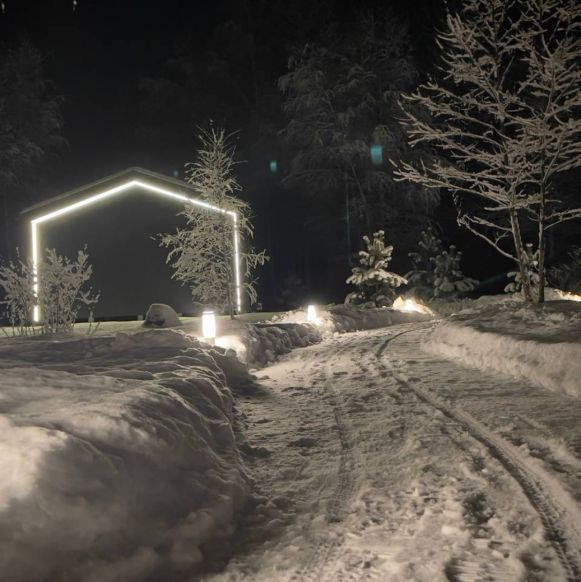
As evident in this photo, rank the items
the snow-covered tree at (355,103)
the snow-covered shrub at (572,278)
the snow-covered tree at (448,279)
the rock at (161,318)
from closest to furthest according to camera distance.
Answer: the rock at (161,318)
the snow-covered shrub at (572,278)
the snow-covered tree at (448,279)
the snow-covered tree at (355,103)

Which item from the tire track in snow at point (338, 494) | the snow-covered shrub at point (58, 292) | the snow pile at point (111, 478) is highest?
the snow-covered shrub at point (58, 292)

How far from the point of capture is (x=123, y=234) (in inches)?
777

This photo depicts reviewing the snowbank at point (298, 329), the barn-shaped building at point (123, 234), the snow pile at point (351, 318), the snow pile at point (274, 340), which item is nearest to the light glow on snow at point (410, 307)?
the snowbank at point (298, 329)

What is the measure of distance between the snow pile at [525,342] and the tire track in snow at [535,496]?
55.3 inches

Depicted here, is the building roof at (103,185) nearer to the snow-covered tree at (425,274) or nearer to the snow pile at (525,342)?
the snow-covered tree at (425,274)

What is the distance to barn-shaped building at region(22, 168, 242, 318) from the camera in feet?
63.9

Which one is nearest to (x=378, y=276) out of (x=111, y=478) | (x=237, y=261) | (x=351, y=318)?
(x=351, y=318)

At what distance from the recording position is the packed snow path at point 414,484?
306 cm

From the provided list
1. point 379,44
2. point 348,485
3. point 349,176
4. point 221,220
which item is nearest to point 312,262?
point 349,176

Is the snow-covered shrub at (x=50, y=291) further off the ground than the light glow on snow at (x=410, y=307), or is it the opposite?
the snow-covered shrub at (x=50, y=291)

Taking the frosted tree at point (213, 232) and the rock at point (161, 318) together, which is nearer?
the rock at point (161, 318)

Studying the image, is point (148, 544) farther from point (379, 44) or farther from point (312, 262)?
point (312, 262)

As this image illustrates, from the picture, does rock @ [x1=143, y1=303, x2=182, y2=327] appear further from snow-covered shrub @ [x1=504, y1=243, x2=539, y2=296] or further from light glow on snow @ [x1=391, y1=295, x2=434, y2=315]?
snow-covered shrub @ [x1=504, y1=243, x2=539, y2=296]

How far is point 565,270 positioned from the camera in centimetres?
2312
